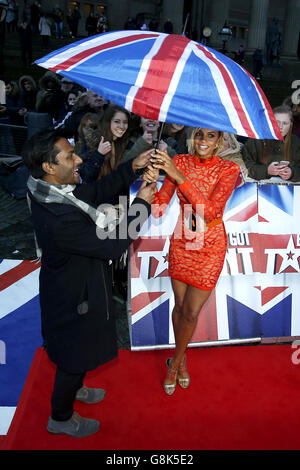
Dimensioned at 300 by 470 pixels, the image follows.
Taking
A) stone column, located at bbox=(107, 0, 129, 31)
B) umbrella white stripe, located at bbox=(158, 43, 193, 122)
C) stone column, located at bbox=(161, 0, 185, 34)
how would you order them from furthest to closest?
1. stone column, located at bbox=(107, 0, 129, 31)
2. stone column, located at bbox=(161, 0, 185, 34)
3. umbrella white stripe, located at bbox=(158, 43, 193, 122)

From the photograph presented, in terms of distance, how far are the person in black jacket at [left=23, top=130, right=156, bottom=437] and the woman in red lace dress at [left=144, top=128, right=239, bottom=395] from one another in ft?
1.61

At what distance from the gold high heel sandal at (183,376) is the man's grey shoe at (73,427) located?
78 cm

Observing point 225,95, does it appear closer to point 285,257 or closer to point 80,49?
point 80,49

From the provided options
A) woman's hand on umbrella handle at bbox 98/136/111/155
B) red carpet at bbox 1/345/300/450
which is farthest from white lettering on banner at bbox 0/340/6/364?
woman's hand on umbrella handle at bbox 98/136/111/155

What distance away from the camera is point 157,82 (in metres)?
2.10

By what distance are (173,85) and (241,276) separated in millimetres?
2075

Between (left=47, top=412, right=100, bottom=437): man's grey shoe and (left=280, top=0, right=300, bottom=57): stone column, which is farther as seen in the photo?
(left=280, top=0, right=300, bottom=57): stone column

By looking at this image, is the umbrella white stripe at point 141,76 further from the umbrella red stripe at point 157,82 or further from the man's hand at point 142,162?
the man's hand at point 142,162

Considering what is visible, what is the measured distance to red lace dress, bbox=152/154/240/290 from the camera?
2.61 metres

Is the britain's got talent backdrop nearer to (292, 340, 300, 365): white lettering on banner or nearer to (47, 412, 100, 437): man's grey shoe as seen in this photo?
(292, 340, 300, 365): white lettering on banner

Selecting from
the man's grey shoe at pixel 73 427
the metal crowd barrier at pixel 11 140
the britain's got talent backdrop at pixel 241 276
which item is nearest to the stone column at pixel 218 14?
the metal crowd barrier at pixel 11 140

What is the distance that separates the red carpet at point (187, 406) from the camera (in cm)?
257
